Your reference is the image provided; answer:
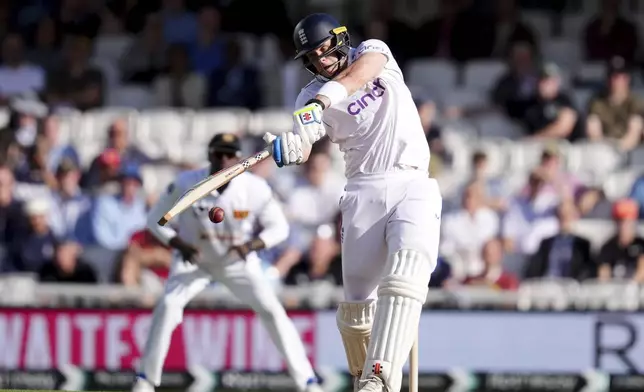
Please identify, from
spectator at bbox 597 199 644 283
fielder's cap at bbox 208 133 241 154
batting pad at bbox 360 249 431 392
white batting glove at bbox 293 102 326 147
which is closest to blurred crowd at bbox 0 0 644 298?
spectator at bbox 597 199 644 283

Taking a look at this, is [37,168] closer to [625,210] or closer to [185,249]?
[185,249]

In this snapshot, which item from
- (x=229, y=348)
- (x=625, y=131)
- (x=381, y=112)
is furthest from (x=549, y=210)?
(x=381, y=112)

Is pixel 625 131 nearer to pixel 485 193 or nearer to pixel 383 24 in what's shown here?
pixel 485 193

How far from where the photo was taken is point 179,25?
16.2 metres

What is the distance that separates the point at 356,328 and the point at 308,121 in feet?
3.90

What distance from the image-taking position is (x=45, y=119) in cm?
1474

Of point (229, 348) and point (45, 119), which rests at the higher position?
point (45, 119)

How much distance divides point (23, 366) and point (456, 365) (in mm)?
3527

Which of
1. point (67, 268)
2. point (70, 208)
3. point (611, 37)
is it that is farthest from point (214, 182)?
point (611, 37)

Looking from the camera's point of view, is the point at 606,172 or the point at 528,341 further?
the point at 606,172

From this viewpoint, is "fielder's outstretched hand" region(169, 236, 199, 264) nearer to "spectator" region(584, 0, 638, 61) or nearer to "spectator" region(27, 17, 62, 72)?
"spectator" region(27, 17, 62, 72)

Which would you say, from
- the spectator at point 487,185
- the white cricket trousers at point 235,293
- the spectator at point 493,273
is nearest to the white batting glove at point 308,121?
the white cricket trousers at point 235,293

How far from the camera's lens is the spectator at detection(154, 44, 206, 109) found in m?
15.5

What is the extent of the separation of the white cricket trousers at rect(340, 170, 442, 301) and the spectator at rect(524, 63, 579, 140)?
290 inches
